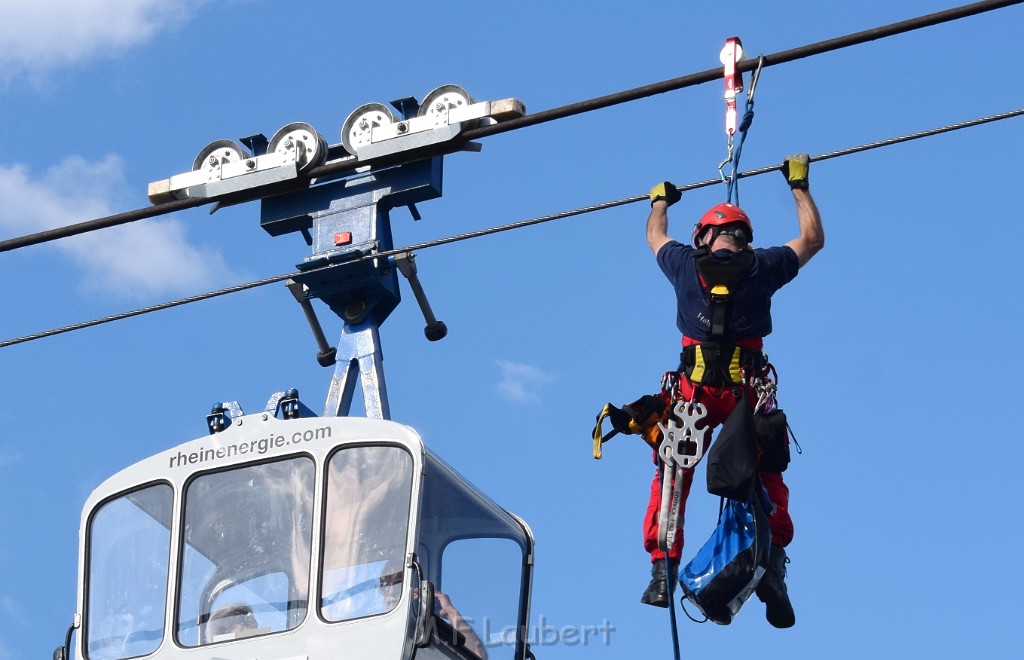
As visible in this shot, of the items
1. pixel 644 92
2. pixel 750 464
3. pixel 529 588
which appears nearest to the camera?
pixel 750 464

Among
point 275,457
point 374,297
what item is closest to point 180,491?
point 275,457

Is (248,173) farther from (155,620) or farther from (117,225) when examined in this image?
(155,620)

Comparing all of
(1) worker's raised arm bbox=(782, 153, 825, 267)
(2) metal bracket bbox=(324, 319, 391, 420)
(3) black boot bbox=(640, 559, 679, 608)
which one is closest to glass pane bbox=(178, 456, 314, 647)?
(2) metal bracket bbox=(324, 319, 391, 420)

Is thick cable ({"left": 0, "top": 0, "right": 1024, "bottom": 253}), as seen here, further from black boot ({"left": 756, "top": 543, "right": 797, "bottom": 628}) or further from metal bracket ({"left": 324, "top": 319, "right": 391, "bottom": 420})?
black boot ({"left": 756, "top": 543, "right": 797, "bottom": 628})

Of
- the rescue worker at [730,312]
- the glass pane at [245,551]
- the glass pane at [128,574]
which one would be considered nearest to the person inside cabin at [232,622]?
the glass pane at [245,551]

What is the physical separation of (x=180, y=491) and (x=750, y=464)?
13.1 ft

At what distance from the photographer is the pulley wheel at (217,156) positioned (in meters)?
18.0

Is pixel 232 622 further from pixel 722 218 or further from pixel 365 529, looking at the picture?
pixel 722 218

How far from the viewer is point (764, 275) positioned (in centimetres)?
1532

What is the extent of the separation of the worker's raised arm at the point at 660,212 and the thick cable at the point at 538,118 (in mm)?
648

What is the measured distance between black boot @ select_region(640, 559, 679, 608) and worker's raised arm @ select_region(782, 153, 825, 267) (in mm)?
2028

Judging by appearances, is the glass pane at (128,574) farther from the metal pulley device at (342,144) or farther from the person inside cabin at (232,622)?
the metal pulley device at (342,144)

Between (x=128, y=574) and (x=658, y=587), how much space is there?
144 inches

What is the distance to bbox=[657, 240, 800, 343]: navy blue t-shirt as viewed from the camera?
15312mm
